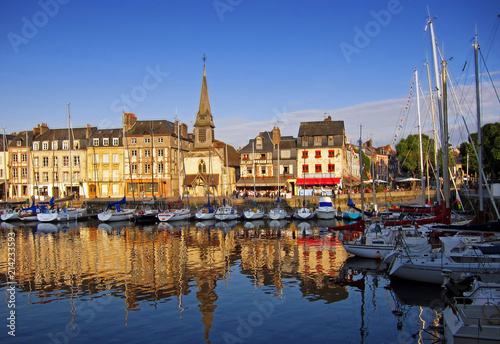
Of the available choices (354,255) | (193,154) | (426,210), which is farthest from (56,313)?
(193,154)

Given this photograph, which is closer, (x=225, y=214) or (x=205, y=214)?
(x=225, y=214)

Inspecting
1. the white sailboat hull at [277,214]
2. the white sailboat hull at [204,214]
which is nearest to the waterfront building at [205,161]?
the white sailboat hull at [204,214]

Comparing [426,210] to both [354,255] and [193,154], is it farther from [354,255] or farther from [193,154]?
[193,154]

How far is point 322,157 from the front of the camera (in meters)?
64.3

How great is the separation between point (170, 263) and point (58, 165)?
50.0 m

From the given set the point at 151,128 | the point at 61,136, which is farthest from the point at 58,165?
the point at 151,128

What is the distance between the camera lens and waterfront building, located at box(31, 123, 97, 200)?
67.4 meters

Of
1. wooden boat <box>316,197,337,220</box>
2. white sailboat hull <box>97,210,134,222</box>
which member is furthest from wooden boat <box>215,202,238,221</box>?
white sailboat hull <box>97,210,134,222</box>

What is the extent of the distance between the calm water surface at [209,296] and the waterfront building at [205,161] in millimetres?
31958

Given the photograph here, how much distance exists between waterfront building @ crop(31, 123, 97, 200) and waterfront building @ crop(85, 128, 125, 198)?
146cm

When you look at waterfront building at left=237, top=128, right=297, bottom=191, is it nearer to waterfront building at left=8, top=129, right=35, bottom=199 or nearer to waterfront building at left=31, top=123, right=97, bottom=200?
waterfront building at left=31, top=123, right=97, bottom=200

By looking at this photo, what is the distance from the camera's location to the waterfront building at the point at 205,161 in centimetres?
6372

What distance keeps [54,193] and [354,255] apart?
53.3m

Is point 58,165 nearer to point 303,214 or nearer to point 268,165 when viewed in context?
point 268,165
